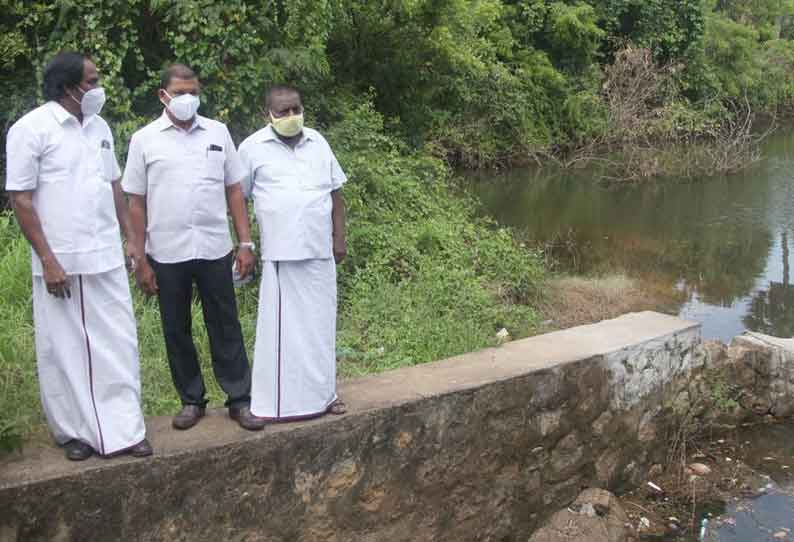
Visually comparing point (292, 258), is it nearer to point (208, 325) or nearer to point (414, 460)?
point (208, 325)

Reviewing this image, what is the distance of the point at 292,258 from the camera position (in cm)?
376

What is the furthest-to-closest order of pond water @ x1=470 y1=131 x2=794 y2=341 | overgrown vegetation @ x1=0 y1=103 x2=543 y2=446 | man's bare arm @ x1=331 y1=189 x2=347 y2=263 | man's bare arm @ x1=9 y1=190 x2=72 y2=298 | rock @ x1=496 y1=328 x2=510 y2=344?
pond water @ x1=470 y1=131 x2=794 y2=341
rock @ x1=496 y1=328 x2=510 y2=344
overgrown vegetation @ x1=0 y1=103 x2=543 y2=446
man's bare arm @ x1=331 y1=189 x2=347 y2=263
man's bare arm @ x1=9 y1=190 x2=72 y2=298

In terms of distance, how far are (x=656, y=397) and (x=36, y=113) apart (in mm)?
4213

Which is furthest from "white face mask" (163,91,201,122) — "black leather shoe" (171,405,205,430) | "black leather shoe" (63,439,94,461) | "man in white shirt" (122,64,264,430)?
"black leather shoe" (63,439,94,461)

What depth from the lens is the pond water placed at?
10508 millimetres

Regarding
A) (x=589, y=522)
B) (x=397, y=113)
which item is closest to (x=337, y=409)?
(x=589, y=522)

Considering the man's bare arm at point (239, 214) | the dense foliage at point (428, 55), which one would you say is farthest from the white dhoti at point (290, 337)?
the dense foliage at point (428, 55)

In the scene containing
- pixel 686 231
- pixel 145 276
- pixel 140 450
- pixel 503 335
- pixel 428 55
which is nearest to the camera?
pixel 140 450

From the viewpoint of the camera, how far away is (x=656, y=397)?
579cm

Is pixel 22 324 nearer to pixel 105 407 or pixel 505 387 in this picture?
pixel 105 407

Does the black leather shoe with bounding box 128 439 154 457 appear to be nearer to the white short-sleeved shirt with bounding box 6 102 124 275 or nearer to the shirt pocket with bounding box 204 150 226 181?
the white short-sleeved shirt with bounding box 6 102 124 275

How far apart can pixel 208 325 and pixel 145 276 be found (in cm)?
40

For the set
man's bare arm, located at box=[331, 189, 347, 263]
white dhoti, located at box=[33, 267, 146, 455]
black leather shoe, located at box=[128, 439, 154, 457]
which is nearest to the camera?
white dhoti, located at box=[33, 267, 146, 455]

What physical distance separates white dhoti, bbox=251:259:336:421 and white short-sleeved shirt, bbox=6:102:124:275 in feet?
2.46
